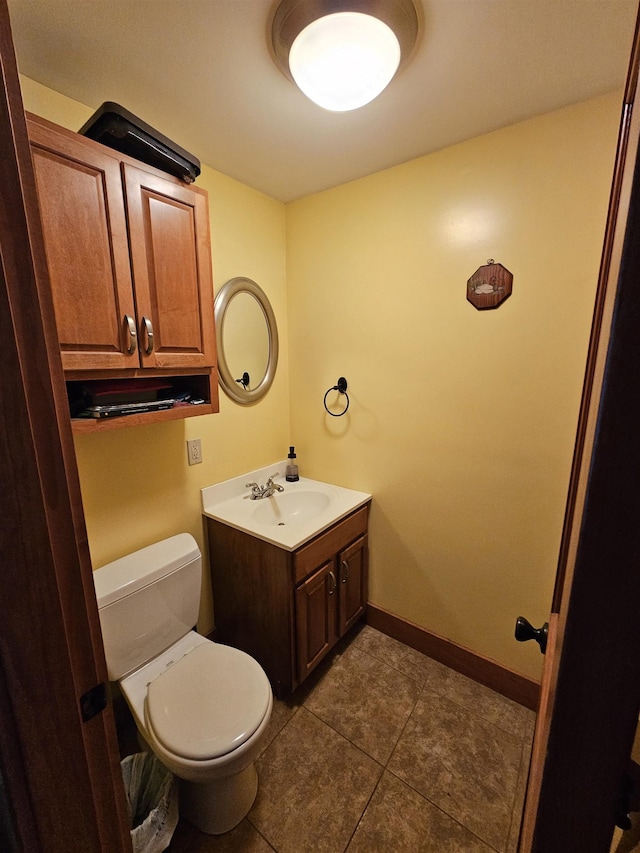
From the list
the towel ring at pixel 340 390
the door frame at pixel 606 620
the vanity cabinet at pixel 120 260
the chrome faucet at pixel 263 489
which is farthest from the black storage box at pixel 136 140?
the chrome faucet at pixel 263 489

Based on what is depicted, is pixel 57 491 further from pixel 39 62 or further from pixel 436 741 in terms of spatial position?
pixel 436 741

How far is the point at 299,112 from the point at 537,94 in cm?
83

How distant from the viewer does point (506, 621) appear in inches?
62.7

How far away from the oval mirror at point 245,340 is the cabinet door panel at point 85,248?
61cm

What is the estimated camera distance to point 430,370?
5.41 ft

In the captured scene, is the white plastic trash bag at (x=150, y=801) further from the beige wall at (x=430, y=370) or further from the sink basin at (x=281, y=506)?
the sink basin at (x=281, y=506)

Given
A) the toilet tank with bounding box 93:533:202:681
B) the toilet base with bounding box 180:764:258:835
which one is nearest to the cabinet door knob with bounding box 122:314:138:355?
the toilet tank with bounding box 93:533:202:681

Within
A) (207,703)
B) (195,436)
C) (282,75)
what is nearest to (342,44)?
(282,75)

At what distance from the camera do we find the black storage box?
39.8 inches

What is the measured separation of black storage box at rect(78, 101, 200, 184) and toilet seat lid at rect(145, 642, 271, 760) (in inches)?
71.6

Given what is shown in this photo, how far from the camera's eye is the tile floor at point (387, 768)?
1125 mm

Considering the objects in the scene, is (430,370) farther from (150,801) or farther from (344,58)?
(150,801)

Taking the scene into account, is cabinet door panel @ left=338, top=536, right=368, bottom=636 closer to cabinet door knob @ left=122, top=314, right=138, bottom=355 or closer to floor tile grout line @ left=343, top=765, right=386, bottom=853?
floor tile grout line @ left=343, top=765, right=386, bottom=853

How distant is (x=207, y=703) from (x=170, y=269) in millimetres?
1522
